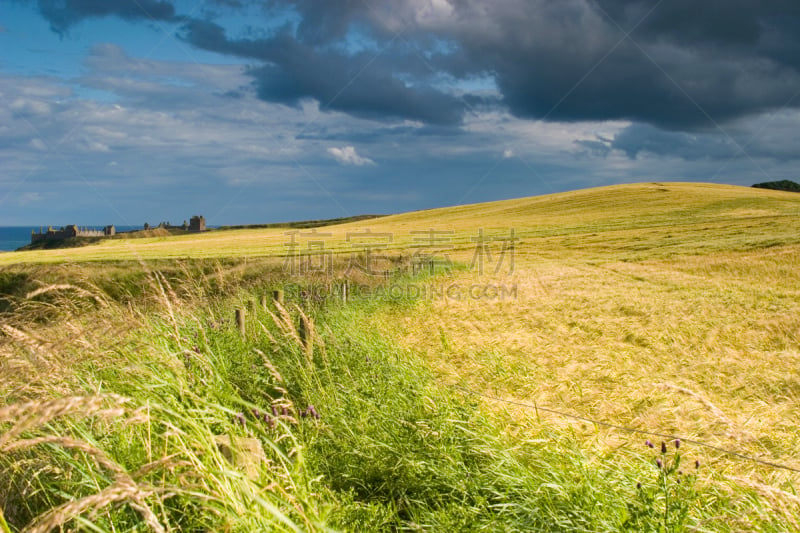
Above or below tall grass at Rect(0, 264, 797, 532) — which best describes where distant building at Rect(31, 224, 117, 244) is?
above

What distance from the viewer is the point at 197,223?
6588 cm

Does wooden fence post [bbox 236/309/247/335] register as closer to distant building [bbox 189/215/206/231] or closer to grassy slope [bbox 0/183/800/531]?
grassy slope [bbox 0/183/800/531]

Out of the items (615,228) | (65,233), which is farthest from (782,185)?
(65,233)

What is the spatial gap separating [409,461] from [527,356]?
11.0 feet

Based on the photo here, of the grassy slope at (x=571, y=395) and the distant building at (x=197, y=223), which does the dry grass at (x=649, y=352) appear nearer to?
the grassy slope at (x=571, y=395)

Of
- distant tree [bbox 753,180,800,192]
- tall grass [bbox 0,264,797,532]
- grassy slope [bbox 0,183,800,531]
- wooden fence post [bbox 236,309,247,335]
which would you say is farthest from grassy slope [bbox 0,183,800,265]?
distant tree [bbox 753,180,800,192]

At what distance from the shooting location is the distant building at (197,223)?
65625 mm

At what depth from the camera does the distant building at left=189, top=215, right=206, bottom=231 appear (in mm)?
65625

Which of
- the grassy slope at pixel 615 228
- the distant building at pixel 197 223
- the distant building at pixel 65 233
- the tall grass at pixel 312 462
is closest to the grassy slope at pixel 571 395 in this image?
the tall grass at pixel 312 462

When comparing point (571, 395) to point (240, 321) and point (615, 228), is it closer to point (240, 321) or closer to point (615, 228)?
point (240, 321)

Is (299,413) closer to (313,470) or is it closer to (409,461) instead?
(313,470)

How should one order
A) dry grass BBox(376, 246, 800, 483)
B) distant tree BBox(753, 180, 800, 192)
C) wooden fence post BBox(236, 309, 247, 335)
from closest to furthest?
dry grass BBox(376, 246, 800, 483) → wooden fence post BBox(236, 309, 247, 335) → distant tree BBox(753, 180, 800, 192)

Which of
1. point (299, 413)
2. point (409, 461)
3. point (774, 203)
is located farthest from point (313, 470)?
point (774, 203)

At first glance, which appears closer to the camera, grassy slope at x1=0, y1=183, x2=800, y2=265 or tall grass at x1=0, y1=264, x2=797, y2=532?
tall grass at x1=0, y1=264, x2=797, y2=532
